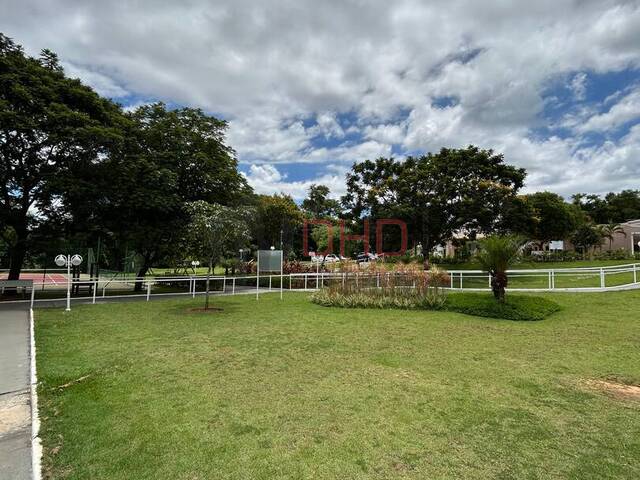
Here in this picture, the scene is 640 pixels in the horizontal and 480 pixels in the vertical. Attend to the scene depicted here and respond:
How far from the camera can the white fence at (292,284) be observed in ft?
41.6

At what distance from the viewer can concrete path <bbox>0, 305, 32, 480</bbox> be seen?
2.89 metres

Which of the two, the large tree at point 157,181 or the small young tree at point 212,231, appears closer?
Result: the small young tree at point 212,231

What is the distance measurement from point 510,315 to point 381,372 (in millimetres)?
5562

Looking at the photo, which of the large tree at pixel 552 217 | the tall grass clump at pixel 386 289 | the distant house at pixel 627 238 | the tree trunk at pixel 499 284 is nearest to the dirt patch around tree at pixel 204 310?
the tall grass clump at pixel 386 289

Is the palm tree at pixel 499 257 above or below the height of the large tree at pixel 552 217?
below

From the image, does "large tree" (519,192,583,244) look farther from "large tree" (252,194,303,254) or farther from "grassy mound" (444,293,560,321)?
"grassy mound" (444,293,560,321)

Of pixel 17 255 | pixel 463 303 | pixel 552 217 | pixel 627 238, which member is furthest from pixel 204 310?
pixel 627 238

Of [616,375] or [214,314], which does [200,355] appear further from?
[616,375]

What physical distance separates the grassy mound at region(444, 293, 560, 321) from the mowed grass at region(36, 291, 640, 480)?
1262 millimetres

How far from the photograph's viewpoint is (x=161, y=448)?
3.02 meters

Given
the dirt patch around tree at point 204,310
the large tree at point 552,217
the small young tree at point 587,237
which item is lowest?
the dirt patch around tree at point 204,310

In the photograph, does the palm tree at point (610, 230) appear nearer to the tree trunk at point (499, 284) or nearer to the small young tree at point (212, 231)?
the tree trunk at point (499, 284)

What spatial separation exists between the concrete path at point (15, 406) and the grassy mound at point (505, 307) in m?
9.06

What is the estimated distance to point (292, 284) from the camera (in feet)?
60.5
